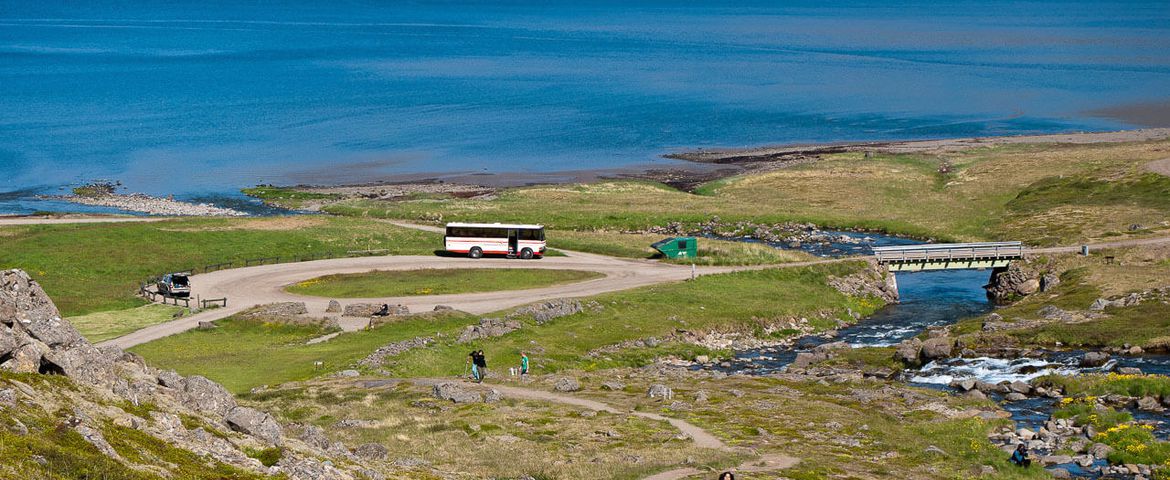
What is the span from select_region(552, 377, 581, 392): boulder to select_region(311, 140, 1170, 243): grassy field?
216 feet

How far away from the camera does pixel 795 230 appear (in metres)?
127

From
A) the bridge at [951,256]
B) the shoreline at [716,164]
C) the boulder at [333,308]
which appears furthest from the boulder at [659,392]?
the shoreline at [716,164]

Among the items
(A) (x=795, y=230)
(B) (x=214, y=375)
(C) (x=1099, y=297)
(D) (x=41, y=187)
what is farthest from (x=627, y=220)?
(D) (x=41, y=187)

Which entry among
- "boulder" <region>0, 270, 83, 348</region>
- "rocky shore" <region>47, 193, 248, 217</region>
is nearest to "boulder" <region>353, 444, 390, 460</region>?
"boulder" <region>0, 270, 83, 348</region>

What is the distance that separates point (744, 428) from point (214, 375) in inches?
1158

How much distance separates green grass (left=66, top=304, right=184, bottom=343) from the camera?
7525 cm

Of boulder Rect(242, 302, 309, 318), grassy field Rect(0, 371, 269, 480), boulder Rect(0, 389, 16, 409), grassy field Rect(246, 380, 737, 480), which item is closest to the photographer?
grassy field Rect(0, 371, 269, 480)

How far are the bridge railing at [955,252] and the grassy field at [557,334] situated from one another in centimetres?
795

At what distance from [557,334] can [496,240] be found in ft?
89.4

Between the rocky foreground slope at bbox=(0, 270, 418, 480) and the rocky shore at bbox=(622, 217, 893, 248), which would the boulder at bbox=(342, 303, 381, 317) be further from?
the rocky shore at bbox=(622, 217, 893, 248)

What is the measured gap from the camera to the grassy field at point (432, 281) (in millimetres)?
89438

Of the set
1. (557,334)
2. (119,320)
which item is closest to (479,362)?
(557,334)

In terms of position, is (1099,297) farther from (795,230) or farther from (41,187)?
(41,187)

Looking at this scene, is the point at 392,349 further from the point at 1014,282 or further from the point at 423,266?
the point at 1014,282
